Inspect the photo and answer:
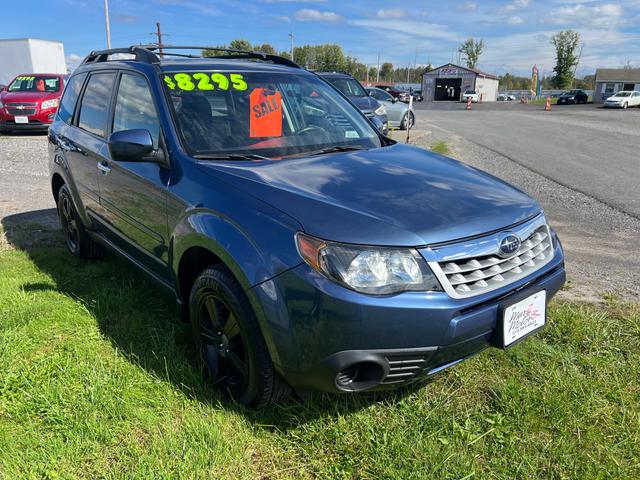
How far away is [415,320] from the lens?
6.39ft

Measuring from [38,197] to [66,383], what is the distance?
17.7ft

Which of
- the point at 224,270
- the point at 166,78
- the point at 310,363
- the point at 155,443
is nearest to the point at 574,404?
the point at 310,363

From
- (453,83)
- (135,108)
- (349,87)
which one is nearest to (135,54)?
(135,108)

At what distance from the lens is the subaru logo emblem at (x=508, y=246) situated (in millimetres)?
2178

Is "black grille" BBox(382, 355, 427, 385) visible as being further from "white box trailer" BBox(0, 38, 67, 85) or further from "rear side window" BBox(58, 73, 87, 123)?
"white box trailer" BBox(0, 38, 67, 85)

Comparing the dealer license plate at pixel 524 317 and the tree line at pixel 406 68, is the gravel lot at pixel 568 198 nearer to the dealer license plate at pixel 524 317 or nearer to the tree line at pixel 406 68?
the dealer license plate at pixel 524 317

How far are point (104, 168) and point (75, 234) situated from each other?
4.33 feet

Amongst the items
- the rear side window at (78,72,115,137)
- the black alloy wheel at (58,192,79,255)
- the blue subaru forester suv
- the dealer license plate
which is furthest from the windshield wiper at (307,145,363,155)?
the black alloy wheel at (58,192,79,255)

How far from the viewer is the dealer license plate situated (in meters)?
2.18

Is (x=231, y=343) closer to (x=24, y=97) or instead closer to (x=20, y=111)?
(x=20, y=111)

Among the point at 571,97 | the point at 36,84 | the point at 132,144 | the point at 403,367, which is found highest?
the point at 36,84

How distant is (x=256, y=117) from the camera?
309cm

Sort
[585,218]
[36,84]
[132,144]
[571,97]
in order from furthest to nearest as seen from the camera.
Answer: [571,97] → [36,84] → [585,218] → [132,144]

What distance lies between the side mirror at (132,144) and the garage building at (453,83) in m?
73.0
